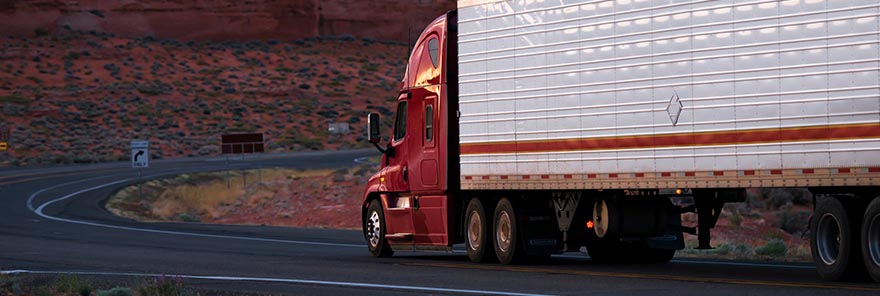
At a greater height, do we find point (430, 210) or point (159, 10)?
point (159, 10)

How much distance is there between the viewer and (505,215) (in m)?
19.4

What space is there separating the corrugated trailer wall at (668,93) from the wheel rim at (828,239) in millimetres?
730

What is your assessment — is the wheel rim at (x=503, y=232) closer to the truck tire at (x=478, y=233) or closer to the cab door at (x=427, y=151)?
the truck tire at (x=478, y=233)

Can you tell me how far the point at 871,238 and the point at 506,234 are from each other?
6347mm

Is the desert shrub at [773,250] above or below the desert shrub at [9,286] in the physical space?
below

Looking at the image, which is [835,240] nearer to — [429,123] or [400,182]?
[429,123]

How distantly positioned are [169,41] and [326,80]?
1388 cm

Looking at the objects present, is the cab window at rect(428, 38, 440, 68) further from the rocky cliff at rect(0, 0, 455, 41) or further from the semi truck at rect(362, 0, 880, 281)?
the rocky cliff at rect(0, 0, 455, 41)

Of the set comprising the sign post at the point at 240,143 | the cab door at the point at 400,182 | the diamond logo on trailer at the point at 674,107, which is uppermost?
the sign post at the point at 240,143

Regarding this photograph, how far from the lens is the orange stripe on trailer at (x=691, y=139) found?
13812 millimetres

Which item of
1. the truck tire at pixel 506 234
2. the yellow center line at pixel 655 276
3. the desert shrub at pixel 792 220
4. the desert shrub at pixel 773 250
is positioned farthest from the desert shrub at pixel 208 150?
the truck tire at pixel 506 234

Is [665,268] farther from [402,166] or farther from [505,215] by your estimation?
[402,166]

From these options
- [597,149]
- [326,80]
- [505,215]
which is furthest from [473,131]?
[326,80]

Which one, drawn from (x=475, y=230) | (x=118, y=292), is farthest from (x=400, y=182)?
(x=118, y=292)
